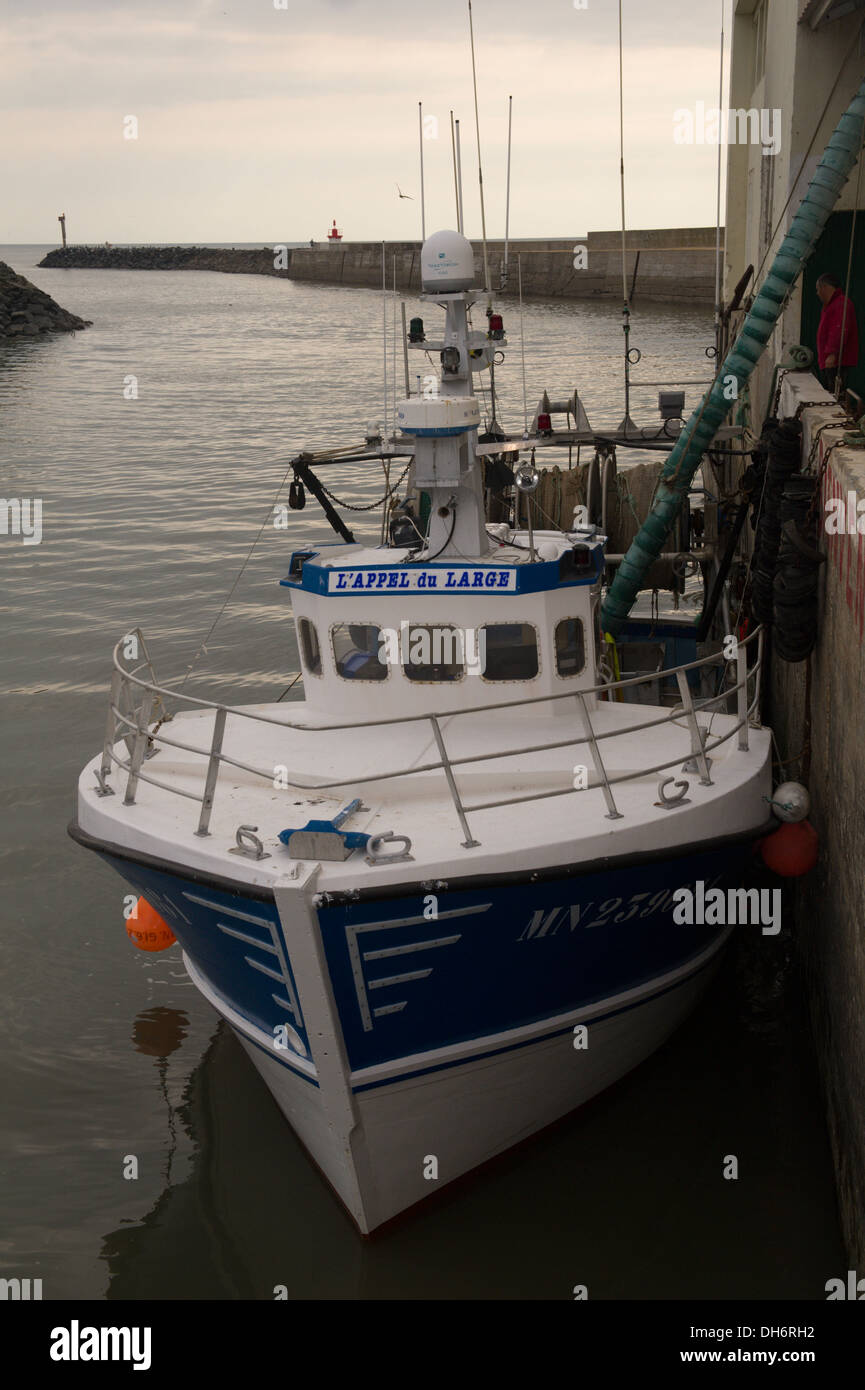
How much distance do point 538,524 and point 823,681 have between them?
6159mm

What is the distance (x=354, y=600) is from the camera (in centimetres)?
863

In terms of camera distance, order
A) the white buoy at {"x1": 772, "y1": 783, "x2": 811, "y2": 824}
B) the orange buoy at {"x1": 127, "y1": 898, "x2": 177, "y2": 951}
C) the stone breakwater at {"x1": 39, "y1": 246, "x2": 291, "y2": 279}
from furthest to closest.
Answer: the stone breakwater at {"x1": 39, "y1": 246, "x2": 291, "y2": 279} < the orange buoy at {"x1": 127, "y1": 898, "x2": 177, "y2": 951} < the white buoy at {"x1": 772, "y1": 783, "x2": 811, "y2": 824}

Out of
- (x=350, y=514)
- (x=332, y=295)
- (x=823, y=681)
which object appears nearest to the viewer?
(x=823, y=681)

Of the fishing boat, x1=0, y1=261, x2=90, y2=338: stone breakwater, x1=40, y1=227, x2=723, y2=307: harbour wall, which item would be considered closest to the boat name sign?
the fishing boat

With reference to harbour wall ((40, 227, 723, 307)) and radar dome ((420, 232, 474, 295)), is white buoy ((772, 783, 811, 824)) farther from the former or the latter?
harbour wall ((40, 227, 723, 307))

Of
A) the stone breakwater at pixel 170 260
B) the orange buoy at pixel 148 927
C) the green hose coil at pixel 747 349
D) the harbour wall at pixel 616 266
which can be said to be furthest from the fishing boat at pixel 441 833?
the stone breakwater at pixel 170 260

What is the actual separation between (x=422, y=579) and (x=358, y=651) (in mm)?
714

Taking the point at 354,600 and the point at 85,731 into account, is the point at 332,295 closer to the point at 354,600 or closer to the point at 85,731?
the point at 85,731

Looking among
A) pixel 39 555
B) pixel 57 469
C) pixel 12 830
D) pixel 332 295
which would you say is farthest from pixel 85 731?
pixel 332 295

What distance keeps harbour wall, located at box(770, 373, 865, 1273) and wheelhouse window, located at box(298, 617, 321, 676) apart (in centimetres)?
348

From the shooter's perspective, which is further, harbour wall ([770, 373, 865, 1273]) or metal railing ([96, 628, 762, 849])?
metal railing ([96, 628, 762, 849])

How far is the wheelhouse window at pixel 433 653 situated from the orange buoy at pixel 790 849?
7.60 feet

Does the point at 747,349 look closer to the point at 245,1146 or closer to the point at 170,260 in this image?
the point at 245,1146

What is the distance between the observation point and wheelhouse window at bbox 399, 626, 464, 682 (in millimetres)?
8555
